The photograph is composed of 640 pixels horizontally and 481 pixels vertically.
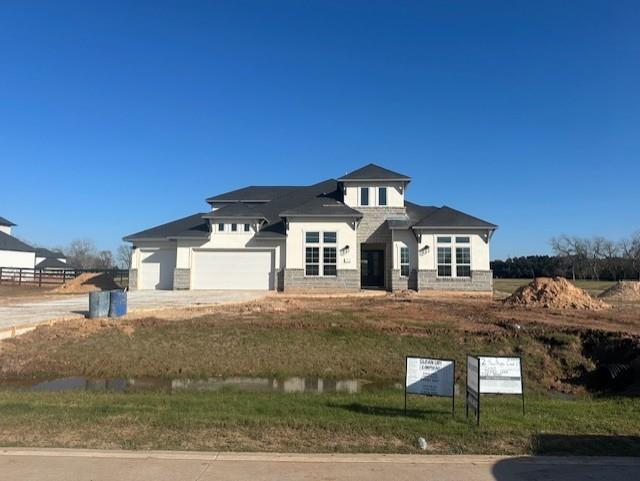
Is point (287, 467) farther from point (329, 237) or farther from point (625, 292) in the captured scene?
point (625, 292)

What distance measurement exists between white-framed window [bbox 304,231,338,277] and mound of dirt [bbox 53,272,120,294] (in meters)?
15.4

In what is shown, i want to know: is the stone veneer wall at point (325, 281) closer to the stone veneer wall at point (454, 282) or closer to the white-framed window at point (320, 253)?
the white-framed window at point (320, 253)

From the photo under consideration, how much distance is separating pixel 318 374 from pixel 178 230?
22998 mm

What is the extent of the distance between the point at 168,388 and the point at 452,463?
24.2ft

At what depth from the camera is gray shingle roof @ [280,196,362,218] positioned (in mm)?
29391

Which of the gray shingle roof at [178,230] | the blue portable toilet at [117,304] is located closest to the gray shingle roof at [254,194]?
the gray shingle roof at [178,230]

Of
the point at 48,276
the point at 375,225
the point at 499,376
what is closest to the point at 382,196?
the point at 375,225

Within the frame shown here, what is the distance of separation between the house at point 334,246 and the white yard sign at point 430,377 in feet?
73.2

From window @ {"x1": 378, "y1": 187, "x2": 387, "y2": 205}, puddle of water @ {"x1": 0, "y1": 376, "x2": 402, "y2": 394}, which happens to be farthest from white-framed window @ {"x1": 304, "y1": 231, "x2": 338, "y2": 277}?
puddle of water @ {"x1": 0, "y1": 376, "x2": 402, "y2": 394}

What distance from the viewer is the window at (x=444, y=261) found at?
29.2 metres

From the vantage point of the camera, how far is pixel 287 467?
458 cm

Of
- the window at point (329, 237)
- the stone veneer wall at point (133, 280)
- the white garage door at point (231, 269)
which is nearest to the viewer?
the window at point (329, 237)

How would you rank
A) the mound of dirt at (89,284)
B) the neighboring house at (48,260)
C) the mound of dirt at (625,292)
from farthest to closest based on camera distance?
the neighboring house at (48,260), the mound of dirt at (89,284), the mound of dirt at (625,292)

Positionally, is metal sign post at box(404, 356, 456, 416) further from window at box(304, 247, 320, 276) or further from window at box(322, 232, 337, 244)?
window at box(322, 232, 337, 244)
